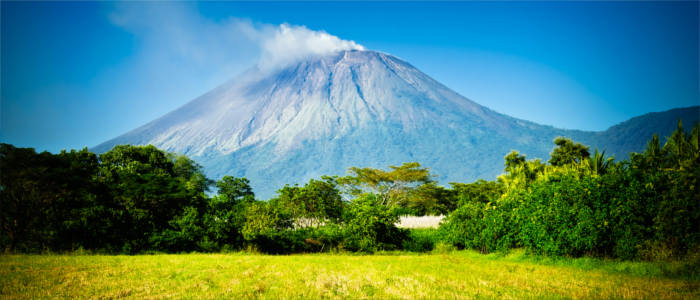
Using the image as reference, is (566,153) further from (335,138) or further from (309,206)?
(335,138)

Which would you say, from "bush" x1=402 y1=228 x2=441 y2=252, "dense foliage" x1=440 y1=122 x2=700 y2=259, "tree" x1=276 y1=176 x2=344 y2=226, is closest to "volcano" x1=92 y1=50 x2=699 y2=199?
"tree" x1=276 y1=176 x2=344 y2=226

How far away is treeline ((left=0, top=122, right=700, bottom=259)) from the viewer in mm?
7578

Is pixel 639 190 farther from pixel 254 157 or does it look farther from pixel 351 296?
pixel 254 157

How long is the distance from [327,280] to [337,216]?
30.8ft

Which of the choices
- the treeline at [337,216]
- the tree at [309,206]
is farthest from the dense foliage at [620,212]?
the tree at [309,206]

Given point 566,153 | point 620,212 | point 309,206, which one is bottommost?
point 620,212

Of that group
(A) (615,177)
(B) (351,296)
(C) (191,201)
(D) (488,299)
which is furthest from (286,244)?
(A) (615,177)

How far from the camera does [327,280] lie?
6.16 metres

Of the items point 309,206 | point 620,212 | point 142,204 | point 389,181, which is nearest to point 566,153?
point 389,181

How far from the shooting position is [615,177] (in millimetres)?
8250

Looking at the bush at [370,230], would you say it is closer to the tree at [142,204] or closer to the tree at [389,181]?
the tree at [142,204]

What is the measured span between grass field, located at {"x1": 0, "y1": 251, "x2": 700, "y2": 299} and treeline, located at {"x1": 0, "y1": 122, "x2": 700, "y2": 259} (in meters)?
0.89

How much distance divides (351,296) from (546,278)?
3849mm

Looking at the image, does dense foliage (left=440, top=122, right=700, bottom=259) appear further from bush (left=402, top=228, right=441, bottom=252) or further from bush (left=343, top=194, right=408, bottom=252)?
bush (left=343, top=194, right=408, bottom=252)
